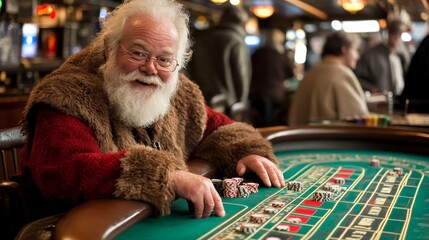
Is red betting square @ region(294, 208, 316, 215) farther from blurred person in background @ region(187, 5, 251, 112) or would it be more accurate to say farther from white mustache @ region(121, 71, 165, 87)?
blurred person in background @ region(187, 5, 251, 112)

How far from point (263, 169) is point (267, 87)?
572 cm

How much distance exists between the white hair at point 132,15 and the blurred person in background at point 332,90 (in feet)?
7.71

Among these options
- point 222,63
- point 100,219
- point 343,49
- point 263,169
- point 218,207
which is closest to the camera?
point 100,219

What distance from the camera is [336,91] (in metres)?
4.25

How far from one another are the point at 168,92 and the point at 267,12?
35.1 feet

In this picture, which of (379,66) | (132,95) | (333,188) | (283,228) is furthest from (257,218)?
(379,66)

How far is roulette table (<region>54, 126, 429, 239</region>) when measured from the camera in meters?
1.35

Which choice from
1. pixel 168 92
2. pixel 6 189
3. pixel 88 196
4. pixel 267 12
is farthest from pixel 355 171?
pixel 267 12

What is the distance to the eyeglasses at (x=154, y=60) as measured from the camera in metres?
1.84

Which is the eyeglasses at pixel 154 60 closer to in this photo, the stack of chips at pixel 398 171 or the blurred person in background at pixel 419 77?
the stack of chips at pixel 398 171

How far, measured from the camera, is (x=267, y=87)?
300 inches

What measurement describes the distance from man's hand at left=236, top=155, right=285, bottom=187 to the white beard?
380 mm

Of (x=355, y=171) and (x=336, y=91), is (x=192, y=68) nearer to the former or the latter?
(x=336, y=91)

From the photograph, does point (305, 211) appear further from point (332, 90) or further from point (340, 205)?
point (332, 90)
